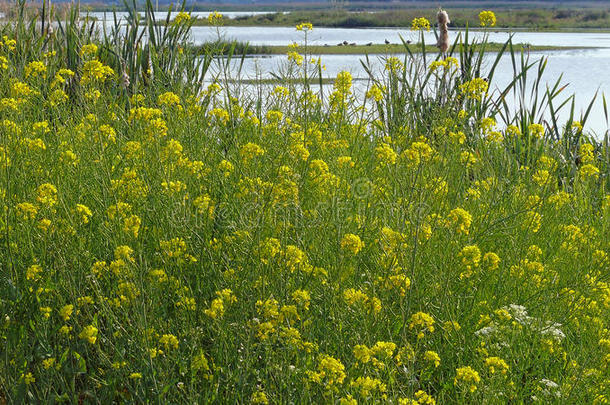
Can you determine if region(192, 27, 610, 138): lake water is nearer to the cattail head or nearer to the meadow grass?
the cattail head

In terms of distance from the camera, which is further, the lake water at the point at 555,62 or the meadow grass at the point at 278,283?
the lake water at the point at 555,62

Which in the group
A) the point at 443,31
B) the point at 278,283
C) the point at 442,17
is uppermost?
the point at 442,17

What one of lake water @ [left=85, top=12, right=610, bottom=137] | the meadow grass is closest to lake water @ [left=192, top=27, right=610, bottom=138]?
lake water @ [left=85, top=12, right=610, bottom=137]

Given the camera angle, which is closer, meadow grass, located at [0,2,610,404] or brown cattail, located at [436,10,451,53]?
meadow grass, located at [0,2,610,404]

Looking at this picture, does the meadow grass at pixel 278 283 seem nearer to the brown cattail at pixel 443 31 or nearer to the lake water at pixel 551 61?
the lake water at pixel 551 61

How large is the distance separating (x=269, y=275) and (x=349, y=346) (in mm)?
343

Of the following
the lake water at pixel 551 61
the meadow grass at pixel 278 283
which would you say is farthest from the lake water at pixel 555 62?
the meadow grass at pixel 278 283

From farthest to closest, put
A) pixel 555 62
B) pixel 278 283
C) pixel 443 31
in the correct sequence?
pixel 555 62 < pixel 443 31 < pixel 278 283

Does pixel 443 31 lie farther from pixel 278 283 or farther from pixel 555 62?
pixel 555 62

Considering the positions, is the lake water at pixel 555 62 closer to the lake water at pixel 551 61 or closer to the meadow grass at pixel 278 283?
the lake water at pixel 551 61

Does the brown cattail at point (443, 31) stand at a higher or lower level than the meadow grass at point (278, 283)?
higher

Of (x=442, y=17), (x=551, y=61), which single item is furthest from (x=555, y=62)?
(x=442, y=17)

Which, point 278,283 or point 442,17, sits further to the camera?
point 442,17

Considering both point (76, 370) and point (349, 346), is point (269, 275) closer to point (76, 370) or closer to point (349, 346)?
point (349, 346)
